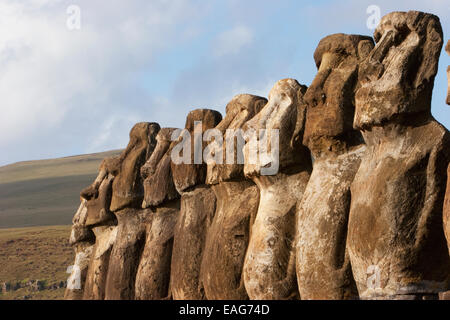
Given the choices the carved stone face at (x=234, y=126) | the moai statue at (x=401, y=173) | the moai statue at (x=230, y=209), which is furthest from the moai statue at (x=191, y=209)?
the moai statue at (x=401, y=173)

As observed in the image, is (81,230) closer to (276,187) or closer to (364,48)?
(276,187)

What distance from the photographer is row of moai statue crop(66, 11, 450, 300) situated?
23.4 feet

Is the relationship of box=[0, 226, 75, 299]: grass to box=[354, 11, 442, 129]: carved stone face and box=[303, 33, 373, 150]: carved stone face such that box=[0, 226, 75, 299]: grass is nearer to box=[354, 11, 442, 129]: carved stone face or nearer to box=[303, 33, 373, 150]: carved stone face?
box=[303, 33, 373, 150]: carved stone face

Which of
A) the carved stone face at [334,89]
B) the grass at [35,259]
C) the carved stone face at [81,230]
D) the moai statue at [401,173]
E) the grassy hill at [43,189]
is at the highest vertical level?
the grassy hill at [43,189]

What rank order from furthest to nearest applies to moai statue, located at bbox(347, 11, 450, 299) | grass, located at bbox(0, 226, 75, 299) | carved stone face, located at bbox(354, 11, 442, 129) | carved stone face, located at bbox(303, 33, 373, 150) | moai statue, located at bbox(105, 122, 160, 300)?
grass, located at bbox(0, 226, 75, 299)
moai statue, located at bbox(105, 122, 160, 300)
carved stone face, located at bbox(303, 33, 373, 150)
carved stone face, located at bbox(354, 11, 442, 129)
moai statue, located at bbox(347, 11, 450, 299)

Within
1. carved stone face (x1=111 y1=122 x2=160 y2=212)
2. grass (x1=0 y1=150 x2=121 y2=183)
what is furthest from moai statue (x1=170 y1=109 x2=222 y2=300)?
grass (x1=0 y1=150 x2=121 y2=183)

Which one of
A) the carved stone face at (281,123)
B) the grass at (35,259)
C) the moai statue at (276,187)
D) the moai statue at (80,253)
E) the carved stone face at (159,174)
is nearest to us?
the moai statue at (276,187)

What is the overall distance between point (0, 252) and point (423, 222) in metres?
23.1

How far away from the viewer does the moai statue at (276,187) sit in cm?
868

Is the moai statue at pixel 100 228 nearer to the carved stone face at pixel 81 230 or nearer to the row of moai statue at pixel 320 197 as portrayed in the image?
the carved stone face at pixel 81 230

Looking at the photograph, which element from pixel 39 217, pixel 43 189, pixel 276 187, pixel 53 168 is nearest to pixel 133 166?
pixel 276 187

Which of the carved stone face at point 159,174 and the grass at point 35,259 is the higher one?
the grass at point 35,259

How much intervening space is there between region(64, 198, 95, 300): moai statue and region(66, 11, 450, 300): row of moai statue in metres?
1.84

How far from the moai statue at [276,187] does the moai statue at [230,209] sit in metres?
0.24
